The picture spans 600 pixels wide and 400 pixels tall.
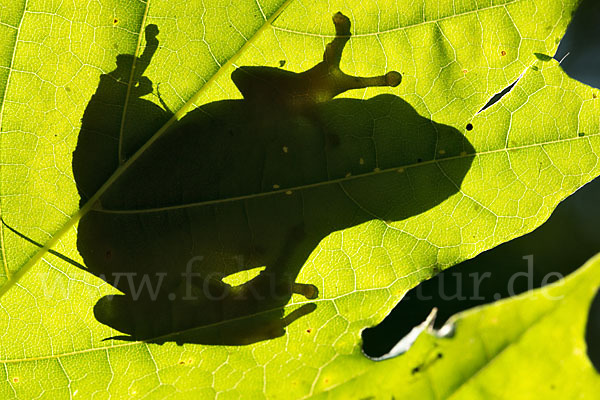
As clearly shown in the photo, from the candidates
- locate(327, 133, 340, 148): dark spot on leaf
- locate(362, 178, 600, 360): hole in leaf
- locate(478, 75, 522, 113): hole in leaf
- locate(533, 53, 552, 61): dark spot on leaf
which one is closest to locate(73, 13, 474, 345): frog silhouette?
locate(327, 133, 340, 148): dark spot on leaf

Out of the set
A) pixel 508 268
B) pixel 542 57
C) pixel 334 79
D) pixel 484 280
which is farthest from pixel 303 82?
pixel 508 268

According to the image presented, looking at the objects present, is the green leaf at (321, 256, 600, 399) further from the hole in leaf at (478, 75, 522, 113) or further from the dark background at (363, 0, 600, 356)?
the hole in leaf at (478, 75, 522, 113)

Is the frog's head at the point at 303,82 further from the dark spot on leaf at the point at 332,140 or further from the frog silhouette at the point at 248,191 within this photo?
the dark spot on leaf at the point at 332,140

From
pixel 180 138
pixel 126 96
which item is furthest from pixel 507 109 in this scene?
pixel 126 96

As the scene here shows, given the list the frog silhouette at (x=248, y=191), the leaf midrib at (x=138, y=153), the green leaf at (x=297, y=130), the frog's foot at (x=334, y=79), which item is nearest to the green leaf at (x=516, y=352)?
the green leaf at (x=297, y=130)

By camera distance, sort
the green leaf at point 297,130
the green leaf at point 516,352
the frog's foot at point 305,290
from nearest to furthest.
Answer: the green leaf at point 516,352 → the green leaf at point 297,130 → the frog's foot at point 305,290

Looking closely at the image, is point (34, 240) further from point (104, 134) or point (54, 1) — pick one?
point (54, 1)
